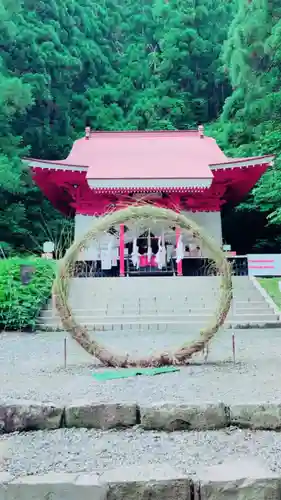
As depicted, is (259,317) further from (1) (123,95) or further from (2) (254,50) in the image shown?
(1) (123,95)

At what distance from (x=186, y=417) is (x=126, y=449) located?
49cm

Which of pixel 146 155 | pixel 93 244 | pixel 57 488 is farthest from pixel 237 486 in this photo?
pixel 146 155

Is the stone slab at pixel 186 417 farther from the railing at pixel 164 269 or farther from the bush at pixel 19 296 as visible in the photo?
the railing at pixel 164 269

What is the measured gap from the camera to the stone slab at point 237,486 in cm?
216

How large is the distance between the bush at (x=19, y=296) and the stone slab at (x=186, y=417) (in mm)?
5388

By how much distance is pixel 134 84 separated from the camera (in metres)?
24.9


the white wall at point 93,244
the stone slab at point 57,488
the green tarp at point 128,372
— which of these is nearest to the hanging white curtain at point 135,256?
the white wall at point 93,244

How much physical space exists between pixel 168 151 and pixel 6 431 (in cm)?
1373

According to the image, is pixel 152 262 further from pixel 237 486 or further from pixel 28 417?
pixel 237 486

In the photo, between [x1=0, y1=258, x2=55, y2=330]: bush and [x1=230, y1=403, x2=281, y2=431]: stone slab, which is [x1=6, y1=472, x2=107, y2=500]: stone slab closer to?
[x1=230, y1=403, x2=281, y2=431]: stone slab

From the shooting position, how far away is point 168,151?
15727 millimetres

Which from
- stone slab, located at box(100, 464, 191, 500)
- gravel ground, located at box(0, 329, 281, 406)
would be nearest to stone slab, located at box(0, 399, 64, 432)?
gravel ground, located at box(0, 329, 281, 406)

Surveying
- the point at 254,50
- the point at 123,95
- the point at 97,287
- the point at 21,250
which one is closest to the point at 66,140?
the point at 123,95

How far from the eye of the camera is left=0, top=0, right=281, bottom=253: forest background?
54.1 ft
